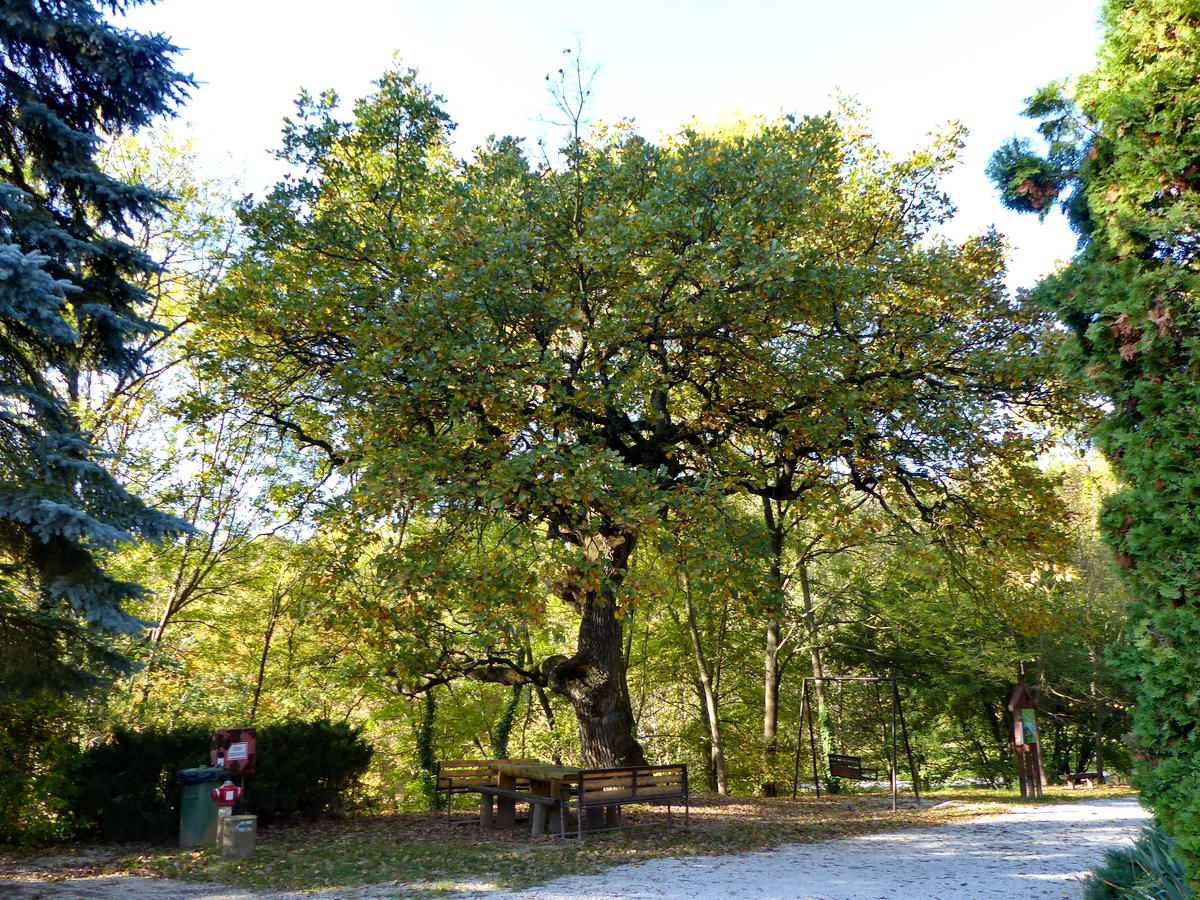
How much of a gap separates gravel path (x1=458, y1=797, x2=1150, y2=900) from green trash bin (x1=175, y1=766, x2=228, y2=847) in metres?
4.27

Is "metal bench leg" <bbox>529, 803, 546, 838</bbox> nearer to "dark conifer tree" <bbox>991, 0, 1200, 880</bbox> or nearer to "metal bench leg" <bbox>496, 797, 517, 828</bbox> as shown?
"metal bench leg" <bbox>496, 797, 517, 828</bbox>

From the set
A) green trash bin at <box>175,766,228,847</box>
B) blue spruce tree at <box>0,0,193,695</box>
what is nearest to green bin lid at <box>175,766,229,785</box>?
green trash bin at <box>175,766,228,847</box>

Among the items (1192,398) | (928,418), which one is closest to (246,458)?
(928,418)

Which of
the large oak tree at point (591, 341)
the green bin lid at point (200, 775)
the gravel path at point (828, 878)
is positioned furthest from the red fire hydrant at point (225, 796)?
the large oak tree at point (591, 341)

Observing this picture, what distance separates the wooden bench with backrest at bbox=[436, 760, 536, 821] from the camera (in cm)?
1147

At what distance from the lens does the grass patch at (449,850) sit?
7883 millimetres

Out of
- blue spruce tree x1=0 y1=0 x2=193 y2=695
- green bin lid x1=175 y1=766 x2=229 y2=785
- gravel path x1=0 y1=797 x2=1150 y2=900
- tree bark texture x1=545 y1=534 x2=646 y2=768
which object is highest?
blue spruce tree x1=0 y1=0 x2=193 y2=695

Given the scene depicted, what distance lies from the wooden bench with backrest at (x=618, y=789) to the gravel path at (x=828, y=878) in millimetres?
1303

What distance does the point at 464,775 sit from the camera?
1172 centimetres

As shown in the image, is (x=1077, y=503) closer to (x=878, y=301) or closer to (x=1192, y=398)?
(x=878, y=301)

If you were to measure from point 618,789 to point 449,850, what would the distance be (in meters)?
2.06

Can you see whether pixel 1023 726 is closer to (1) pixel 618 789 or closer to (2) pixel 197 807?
(1) pixel 618 789

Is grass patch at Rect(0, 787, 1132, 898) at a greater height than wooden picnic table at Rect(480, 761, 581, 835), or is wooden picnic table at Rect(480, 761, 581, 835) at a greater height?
wooden picnic table at Rect(480, 761, 581, 835)

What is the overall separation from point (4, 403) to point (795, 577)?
1631 centimetres
